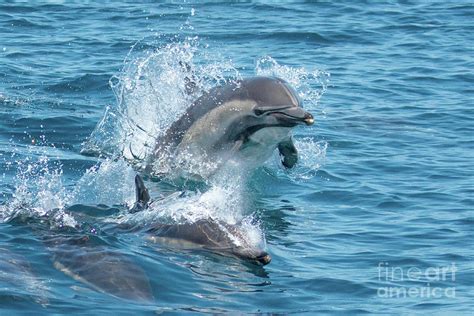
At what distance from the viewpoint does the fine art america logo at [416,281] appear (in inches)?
505

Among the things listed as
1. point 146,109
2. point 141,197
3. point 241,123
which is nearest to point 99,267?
point 141,197

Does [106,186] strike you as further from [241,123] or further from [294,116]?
[294,116]

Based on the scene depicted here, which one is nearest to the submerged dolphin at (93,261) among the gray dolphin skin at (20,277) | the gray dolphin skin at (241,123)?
the gray dolphin skin at (20,277)

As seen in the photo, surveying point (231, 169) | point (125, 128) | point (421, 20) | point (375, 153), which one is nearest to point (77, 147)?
point (125, 128)

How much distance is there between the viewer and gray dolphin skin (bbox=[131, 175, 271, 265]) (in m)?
12.9

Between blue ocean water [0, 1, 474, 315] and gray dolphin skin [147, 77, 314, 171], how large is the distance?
0.53 metres

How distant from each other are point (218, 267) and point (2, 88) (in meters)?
10.5

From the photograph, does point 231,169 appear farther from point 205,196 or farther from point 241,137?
point 205,196

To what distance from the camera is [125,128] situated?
62.9ft

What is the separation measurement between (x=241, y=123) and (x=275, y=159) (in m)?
1.38

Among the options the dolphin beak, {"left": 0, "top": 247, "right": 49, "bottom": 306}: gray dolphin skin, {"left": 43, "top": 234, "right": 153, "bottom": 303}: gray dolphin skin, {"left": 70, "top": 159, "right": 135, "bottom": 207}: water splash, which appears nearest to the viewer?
{"left": 0, "top": 247, "right": 49, "bottom": 306}: gray dolphin skin

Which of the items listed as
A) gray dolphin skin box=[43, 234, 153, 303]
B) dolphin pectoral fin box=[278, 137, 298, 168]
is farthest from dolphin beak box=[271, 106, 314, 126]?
gray dolphin skin box=[43, 234, 153, 303]

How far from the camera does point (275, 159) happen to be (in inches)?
707

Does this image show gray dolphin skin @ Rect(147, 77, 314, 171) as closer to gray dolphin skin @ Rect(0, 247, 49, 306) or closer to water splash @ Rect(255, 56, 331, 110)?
water splash @ Rect(255, 56, 331, 110)
